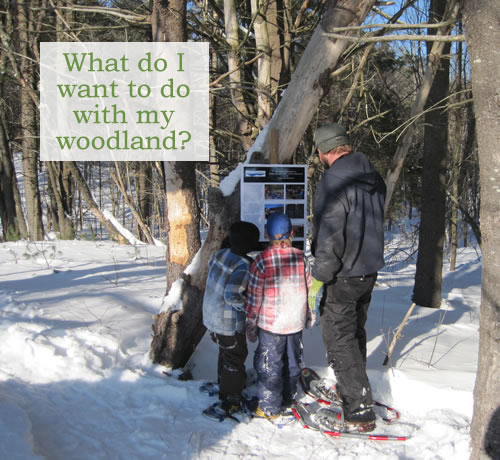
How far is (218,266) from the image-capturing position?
3359mm

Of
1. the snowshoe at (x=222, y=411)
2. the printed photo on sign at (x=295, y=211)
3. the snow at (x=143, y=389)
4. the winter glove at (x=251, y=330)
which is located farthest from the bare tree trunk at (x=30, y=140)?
the winter glove at (x=251, y=330)

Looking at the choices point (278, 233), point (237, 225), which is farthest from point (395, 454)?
point (237, 225)

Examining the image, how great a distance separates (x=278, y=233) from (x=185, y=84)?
1.86m

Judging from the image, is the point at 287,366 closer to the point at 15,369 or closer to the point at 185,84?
the point at 15,369

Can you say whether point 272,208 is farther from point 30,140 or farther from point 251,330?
point 30,140

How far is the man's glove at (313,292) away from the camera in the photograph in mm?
3092

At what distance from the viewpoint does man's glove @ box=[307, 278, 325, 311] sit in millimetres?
3092

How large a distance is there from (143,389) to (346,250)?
190 cm

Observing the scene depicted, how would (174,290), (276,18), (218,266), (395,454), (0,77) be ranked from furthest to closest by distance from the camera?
(0,77) < (276,18) < (174,290) < (218,266) < (395,454)

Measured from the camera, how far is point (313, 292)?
123 inches

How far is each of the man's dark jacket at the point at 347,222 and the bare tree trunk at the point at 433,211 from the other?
427 cm

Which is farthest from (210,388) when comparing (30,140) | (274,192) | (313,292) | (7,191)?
(7,191)

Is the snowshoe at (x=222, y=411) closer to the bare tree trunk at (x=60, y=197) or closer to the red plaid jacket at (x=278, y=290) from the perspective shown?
the red plaid jacket at (x=278, y=290)

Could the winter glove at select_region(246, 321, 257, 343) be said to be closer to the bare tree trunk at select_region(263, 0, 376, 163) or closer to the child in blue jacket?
the child in blue jacket
